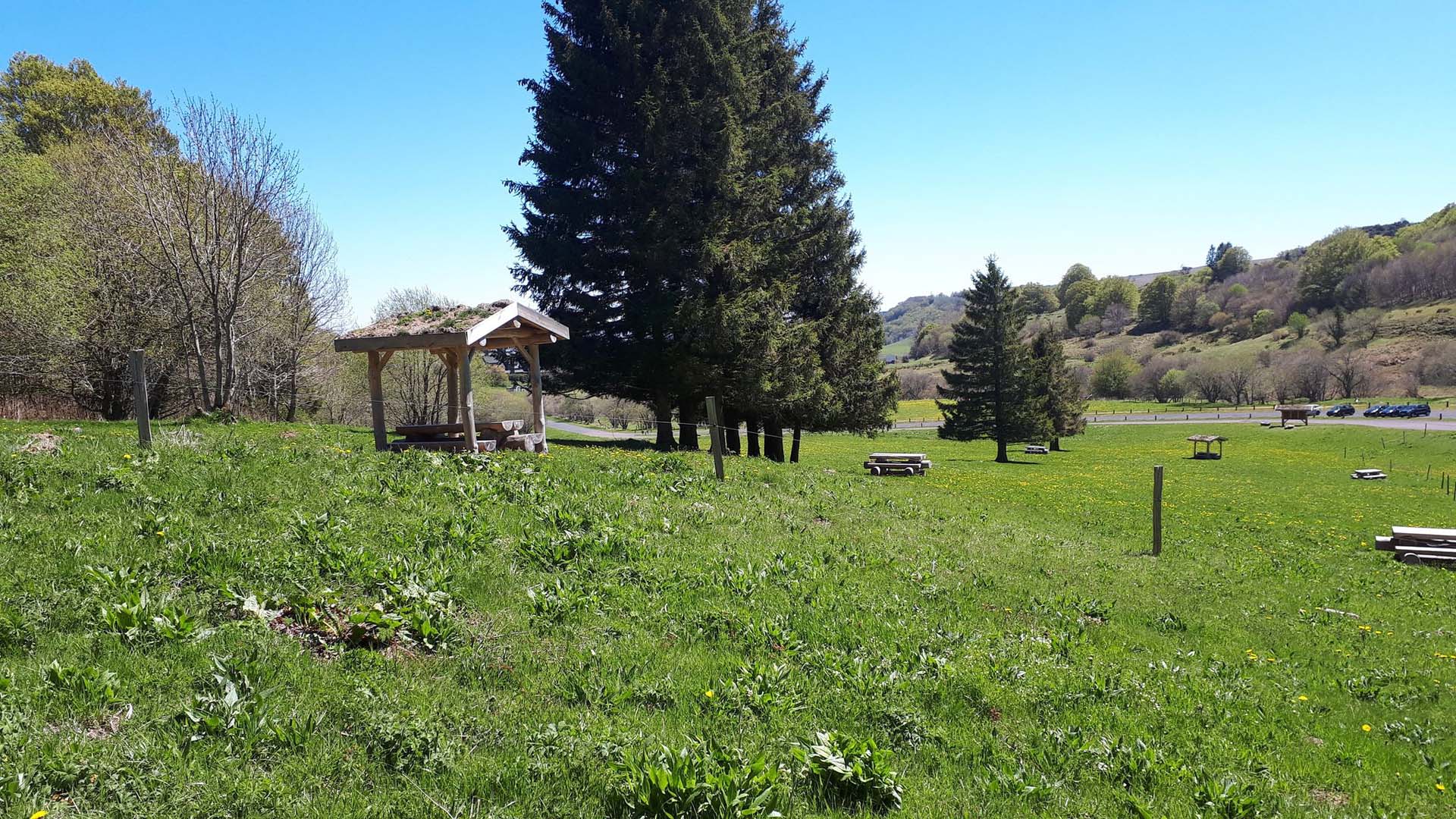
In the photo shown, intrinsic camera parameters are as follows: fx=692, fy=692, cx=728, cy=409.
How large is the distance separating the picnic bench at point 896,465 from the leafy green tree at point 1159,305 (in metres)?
168

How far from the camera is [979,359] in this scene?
41875mm

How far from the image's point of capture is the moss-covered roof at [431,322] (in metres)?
14.3

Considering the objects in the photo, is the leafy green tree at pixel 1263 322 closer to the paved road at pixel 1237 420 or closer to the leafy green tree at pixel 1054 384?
the paved road at pixel 1237 420

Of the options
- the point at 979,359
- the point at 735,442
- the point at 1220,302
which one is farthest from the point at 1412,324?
the point at 735,442

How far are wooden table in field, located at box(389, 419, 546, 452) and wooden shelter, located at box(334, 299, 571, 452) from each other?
16 mm

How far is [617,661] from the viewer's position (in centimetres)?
545

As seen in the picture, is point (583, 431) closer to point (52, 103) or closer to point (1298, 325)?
point (52, 103)

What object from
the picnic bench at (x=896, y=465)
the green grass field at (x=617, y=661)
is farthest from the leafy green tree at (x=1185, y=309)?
the green grass field at (x=617, y=661)

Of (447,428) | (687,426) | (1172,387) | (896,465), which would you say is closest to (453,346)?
(447,428)

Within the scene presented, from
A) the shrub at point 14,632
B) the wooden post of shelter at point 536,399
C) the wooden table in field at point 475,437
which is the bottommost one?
the shrub at point 14,632

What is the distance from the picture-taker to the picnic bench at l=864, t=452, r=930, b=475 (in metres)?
28.2

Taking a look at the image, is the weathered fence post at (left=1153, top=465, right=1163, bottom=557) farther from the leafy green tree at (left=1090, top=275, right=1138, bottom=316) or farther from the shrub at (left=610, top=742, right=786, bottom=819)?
the leafy green tree at (left=1090, top=275, right=1138, bottom=316)

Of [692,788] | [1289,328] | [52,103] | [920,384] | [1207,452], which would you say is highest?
[52,103]

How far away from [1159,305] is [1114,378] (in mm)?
74129
